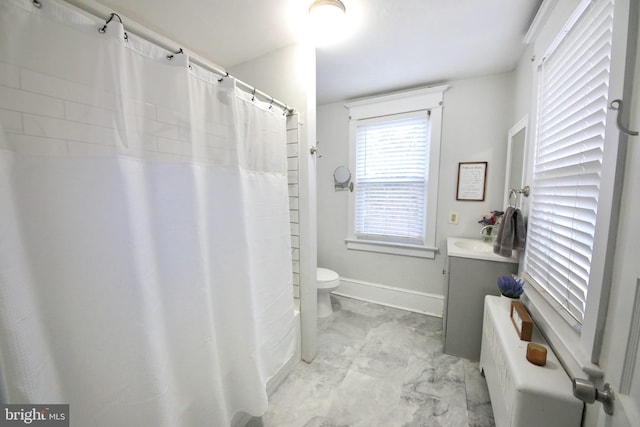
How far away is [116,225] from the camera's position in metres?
0.68

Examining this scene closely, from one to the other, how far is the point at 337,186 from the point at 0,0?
8.04 ft

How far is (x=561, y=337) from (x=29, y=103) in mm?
1917

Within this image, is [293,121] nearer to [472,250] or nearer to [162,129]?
[162,129]

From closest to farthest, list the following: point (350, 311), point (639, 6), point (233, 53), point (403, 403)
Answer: point (639, 6) < point (403, 403) < point (233, 53) < point (350, 311)

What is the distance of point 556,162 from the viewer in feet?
3.49

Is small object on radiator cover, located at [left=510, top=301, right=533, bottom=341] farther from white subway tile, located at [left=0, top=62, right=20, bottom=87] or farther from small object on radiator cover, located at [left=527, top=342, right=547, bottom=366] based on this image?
white subway tile, located at [left=0, top=62, right=20, bottom=87]

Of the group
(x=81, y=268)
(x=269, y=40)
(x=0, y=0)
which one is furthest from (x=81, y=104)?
(x=269, y=40)

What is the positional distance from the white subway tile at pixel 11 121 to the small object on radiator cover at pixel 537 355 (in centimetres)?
181

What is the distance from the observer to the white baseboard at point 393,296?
2340mm

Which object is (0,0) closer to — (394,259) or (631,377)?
(631,377)

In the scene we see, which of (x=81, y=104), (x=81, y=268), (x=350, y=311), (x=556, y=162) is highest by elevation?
(x=81, y=104)

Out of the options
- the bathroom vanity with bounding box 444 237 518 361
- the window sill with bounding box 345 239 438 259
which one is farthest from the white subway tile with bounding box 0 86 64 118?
the window sill with bounding box 345 239 438 259

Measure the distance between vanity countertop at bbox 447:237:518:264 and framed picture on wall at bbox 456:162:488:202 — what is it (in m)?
0.41
